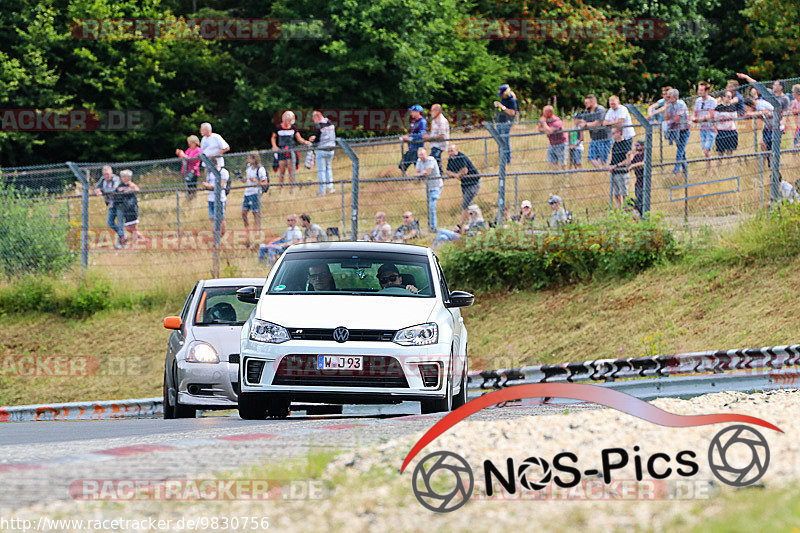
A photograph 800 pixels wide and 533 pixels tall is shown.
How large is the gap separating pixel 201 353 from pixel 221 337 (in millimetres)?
303

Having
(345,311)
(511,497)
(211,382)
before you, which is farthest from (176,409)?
(511,497)

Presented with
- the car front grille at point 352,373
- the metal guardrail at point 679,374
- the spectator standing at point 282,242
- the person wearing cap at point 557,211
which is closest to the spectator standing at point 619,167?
the person wearing cap at point 557,211

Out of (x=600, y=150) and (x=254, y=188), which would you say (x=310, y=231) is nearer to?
(x=254, y=188)

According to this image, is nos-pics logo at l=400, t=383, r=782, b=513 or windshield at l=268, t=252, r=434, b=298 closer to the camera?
nos-pics logo at l=400, t=383, r=782, b=513

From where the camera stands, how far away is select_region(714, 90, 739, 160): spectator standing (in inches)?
714

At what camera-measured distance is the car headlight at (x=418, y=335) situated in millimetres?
10680

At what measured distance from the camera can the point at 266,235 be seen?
2223cm

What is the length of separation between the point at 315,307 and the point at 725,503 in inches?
227

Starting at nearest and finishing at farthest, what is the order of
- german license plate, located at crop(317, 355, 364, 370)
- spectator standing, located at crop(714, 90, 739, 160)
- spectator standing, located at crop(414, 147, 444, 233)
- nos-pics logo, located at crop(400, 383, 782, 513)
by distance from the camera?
1. nos-pics logo, located at crop(400, 383, 782, 513)
2. german license plate, located at crop(317, 355, 364, 370)
3. spectator standing, located at crop(714, 90, 739, 160)
4. spectator standing, located at crop(414, 147, 444, 233)

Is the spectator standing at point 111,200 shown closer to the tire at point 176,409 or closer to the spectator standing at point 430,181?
the spectator standing at point 430,181

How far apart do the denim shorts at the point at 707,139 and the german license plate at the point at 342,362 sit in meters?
9.96

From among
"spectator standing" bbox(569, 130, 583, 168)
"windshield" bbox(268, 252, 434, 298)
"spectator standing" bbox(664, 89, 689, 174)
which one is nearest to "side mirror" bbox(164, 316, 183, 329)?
"windshield" bbox(268, 252, 434, 298)

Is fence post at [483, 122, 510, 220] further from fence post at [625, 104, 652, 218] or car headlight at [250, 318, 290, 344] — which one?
car headlight at [250, 318, 290, 344]

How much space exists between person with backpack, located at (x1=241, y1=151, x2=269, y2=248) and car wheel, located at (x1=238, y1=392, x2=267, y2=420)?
10.9 m
